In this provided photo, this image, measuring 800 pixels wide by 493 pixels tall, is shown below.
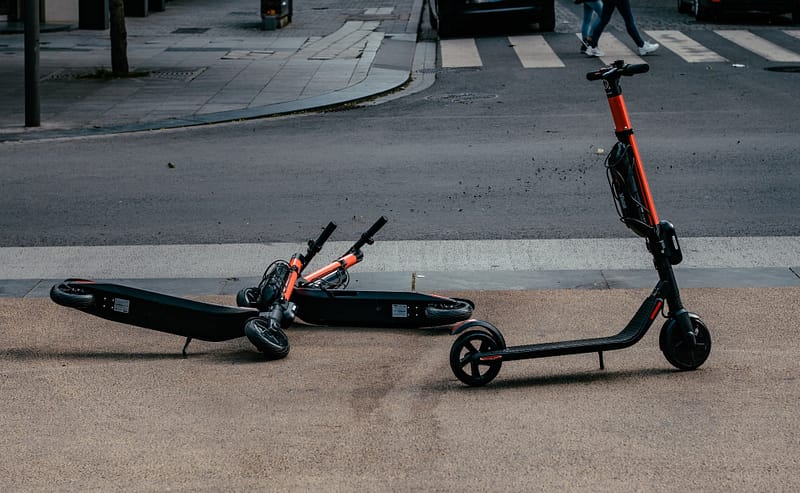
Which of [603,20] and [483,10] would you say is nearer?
[603,20]

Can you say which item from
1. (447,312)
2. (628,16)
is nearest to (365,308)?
(447,312)

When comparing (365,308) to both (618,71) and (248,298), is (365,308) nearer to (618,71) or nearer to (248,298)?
(248,298)

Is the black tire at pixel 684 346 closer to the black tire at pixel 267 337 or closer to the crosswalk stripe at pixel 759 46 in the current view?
the black tire at pixel 267 337

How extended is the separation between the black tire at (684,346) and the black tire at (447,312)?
1.00 m

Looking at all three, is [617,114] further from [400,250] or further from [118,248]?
[118,248]

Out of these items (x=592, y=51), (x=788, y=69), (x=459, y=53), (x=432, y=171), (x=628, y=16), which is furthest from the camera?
(x=459, y=53)

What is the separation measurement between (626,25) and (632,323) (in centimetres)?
1397

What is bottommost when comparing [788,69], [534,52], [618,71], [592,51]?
[534,52]

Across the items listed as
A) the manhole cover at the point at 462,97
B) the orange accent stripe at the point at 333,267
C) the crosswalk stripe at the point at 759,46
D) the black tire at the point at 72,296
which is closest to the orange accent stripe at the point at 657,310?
the orange accent stripe at the point at 333,267

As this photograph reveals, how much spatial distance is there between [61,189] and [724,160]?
568 cm

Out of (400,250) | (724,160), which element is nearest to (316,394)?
(400,250)

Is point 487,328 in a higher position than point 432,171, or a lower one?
higher

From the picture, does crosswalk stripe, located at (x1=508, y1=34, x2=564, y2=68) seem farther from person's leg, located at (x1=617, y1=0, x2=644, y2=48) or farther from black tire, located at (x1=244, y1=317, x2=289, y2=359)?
black tire, located at (x1=244, y1=317, x2=289, y2=359)

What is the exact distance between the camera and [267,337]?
17.8 ft
